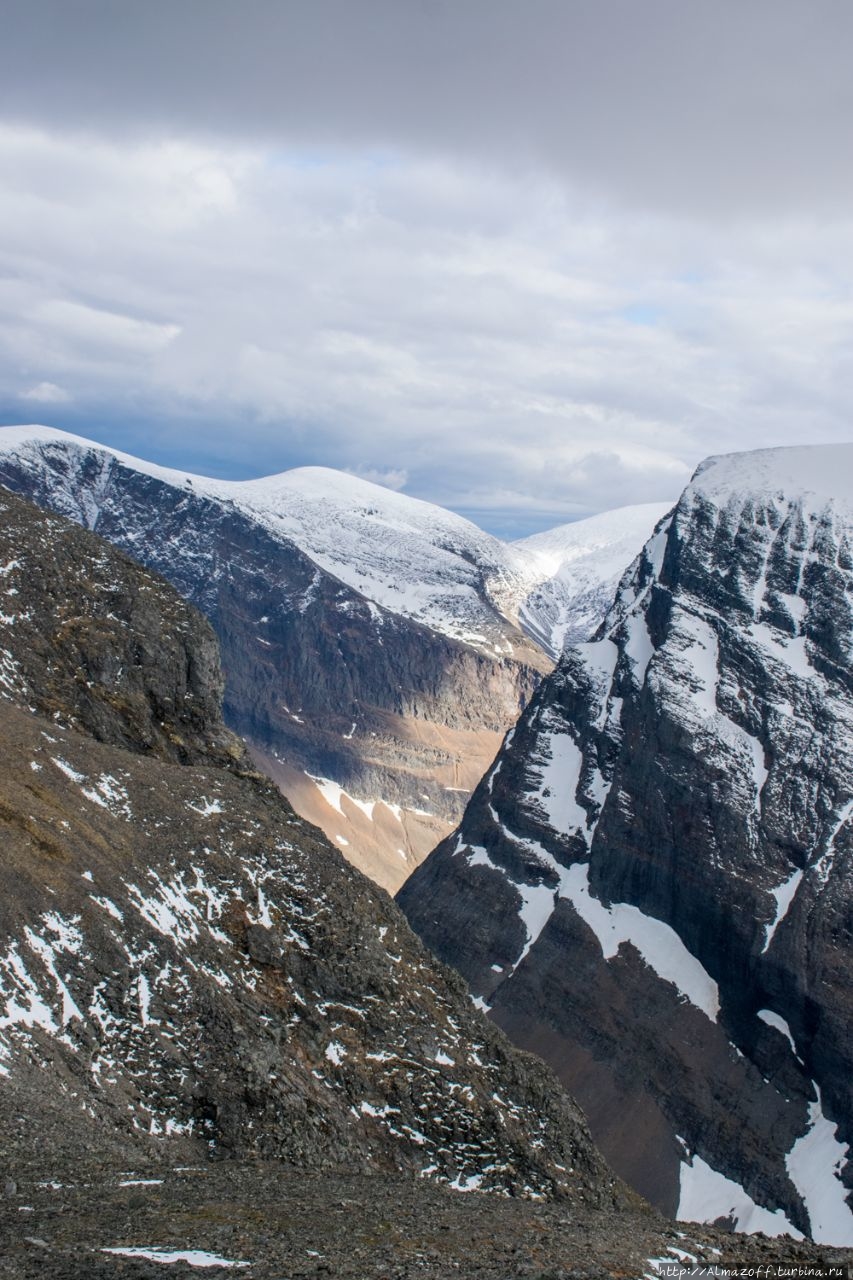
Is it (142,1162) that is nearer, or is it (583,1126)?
(142,1162)

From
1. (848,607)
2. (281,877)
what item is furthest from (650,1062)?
(281,877)

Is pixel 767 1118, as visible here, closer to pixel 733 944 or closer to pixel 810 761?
pixel 733 944

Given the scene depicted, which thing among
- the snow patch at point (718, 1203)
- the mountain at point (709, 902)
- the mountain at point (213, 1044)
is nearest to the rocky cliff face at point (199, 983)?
the mountain at point (213, 1044)

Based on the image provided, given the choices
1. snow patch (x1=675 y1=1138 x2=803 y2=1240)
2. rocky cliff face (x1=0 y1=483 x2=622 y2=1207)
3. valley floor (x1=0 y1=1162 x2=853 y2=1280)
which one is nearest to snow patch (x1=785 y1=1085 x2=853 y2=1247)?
snow patch (x1=675 y1=1138 x2=803 y2=1240)

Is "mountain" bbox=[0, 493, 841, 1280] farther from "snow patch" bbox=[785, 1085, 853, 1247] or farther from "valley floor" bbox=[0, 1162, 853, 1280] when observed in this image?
"snow patch" bbox=[785, 1085, 853, 1247]

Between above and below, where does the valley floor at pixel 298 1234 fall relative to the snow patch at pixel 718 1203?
above

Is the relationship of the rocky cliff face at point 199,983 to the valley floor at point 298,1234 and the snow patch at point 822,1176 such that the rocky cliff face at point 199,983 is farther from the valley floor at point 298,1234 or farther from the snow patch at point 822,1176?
the snow patch at point 822,1176
